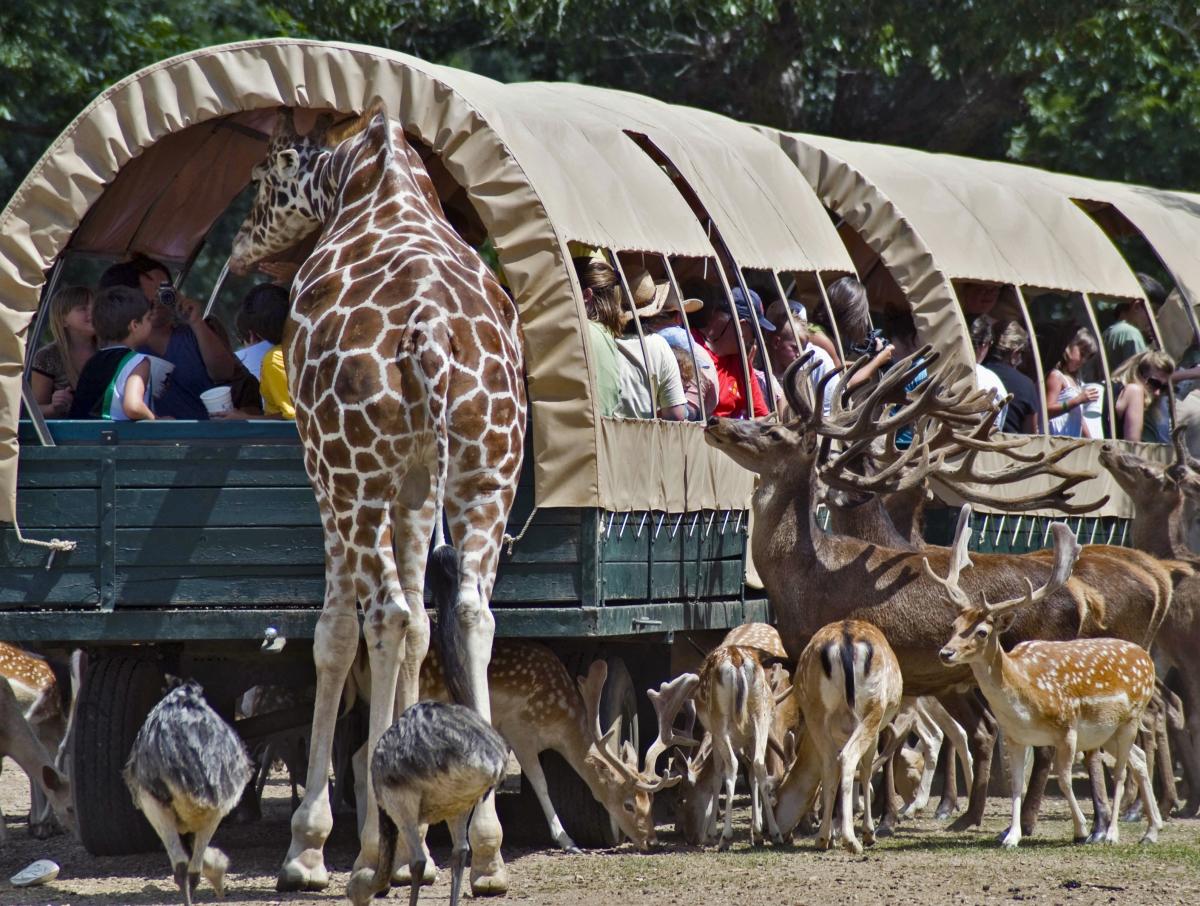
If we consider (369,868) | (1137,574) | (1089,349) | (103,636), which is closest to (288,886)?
(369,868)

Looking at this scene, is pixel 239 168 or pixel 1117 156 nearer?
pixel 239 168

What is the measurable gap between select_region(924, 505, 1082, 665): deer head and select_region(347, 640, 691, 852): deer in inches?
56.8

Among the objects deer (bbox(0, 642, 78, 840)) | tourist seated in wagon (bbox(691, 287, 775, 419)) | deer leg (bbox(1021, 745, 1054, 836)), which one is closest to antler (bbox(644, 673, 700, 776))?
deer leg (bbox(1021, 745, 1054, 836))

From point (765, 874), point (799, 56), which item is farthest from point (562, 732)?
point (799, 56)

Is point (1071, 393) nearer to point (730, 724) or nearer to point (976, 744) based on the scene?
point (976, 744)

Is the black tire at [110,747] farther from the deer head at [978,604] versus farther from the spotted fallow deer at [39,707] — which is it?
the deer head at [978,604]

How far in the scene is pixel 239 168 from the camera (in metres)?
10.6

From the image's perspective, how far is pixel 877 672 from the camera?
8719 mm

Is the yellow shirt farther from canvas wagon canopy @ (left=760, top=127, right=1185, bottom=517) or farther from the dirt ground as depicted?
canvas wagon canopy @ (left=760, top=127, right=1185, bottom=517)

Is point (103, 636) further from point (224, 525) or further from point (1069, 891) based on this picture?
point (1069, 891)

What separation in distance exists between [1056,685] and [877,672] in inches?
34.7

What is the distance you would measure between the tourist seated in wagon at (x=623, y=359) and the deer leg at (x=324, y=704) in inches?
64.5

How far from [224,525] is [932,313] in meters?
4.83

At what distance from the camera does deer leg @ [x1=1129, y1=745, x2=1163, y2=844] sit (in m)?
9.14
